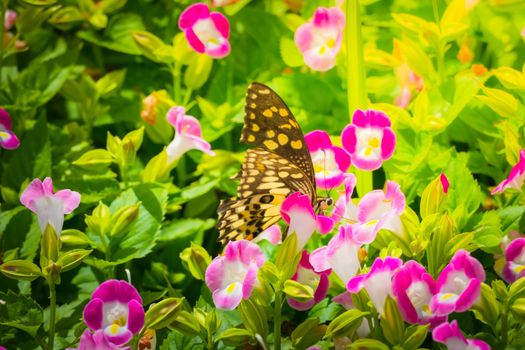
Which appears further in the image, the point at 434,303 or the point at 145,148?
the point at 145,148

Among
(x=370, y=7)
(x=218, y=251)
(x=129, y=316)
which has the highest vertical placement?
(x=370, y=7)

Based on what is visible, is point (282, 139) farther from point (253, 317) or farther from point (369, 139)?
point (253, 317)

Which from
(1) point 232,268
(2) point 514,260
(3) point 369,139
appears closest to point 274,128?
(3) point 369,139

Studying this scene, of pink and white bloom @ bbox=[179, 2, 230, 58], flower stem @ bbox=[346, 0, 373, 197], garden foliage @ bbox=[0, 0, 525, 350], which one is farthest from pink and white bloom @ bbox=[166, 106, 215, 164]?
flower stem @ bbox=[346, 0, 373, 197]

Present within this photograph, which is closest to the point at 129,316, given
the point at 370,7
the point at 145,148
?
the point at 145,148

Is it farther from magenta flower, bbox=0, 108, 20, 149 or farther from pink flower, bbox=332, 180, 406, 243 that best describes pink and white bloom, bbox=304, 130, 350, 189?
magenta flower, bbox=0, 108, 20, 149

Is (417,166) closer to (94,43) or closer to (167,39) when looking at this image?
(167,39)
